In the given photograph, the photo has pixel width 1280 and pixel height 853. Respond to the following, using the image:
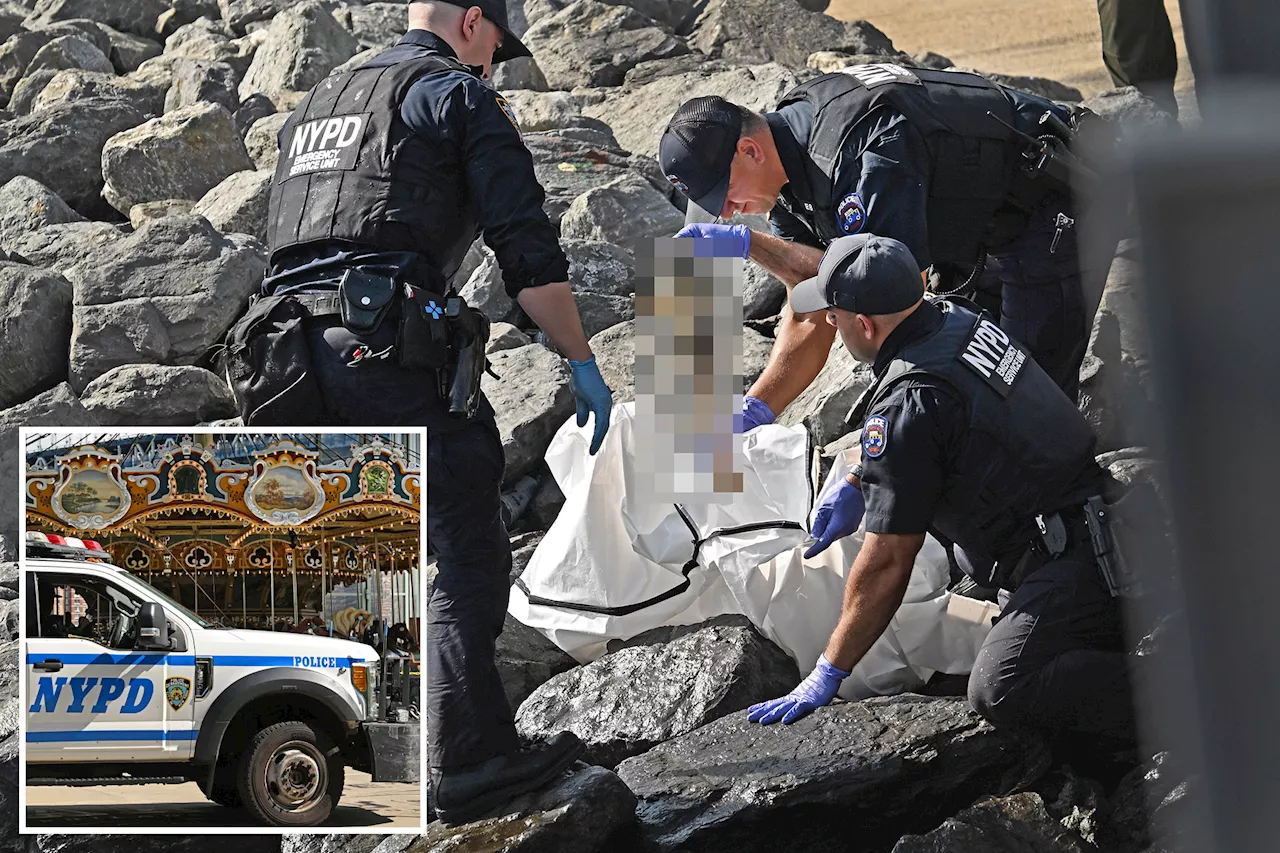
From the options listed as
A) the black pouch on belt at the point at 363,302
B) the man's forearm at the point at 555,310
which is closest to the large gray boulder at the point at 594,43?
the man's forearm at the point at 555,310

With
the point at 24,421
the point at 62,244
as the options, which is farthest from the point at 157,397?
the point at 62,244

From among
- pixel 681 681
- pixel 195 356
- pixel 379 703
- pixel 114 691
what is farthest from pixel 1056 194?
pixel 195 356

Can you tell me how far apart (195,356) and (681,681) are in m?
4.01

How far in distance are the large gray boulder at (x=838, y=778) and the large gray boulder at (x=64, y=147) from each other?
7.67m

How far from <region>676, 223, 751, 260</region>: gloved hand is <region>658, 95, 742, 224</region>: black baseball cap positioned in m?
0.05

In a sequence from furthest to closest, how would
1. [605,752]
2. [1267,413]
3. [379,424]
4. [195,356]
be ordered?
[195,356] → [605,752] → [379,424] → [1267,413]

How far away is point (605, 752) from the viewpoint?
11.1 feet

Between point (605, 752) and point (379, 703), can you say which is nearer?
point (379, 703)

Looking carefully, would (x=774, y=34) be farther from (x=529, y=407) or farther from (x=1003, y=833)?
(x=1003, y=833)

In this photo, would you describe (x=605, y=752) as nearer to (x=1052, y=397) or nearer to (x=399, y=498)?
(x=399, y=498)

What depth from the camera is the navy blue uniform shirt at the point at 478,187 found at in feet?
9.02

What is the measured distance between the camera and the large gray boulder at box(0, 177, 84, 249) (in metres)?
7.91

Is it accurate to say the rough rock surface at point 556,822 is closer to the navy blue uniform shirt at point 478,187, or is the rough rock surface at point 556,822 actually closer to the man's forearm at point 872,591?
the man's forearm at point 872,591

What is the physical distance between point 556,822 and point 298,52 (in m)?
9.62
